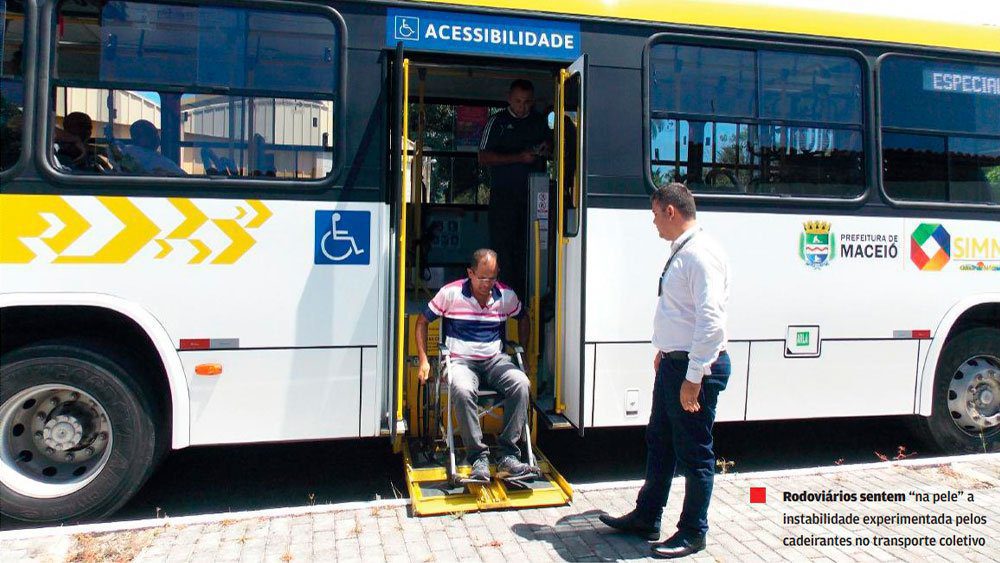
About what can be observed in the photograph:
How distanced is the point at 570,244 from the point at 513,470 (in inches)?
58.5

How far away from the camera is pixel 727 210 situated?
511cm

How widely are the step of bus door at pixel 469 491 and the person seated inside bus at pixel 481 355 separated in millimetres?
97

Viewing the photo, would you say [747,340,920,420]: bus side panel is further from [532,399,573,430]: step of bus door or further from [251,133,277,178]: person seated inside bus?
[251,133,277,178]: person seated inside bus

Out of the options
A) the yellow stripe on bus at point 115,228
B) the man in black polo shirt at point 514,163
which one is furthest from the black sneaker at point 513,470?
the yellow stripe on bus at point 115,228

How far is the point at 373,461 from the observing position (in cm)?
Answer: 558

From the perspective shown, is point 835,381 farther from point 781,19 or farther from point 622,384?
point 781,19

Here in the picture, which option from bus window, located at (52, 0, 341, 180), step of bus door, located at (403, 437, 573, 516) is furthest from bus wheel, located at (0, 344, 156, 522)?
step of bus door, located at (403, 437, 573, 516)

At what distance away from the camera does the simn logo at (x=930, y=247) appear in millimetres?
5438

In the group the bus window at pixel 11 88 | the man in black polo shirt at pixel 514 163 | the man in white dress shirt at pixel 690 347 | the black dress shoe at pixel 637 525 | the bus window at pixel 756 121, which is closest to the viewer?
the man in white dress shirt at pixel 690 347

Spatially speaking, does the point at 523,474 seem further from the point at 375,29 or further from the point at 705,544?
the point at 375,29

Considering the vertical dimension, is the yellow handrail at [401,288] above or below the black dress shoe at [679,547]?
above

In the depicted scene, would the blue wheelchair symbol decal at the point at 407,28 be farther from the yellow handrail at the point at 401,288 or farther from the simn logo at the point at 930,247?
the simn logo at the point at 930,247

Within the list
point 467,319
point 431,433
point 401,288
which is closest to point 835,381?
point 467,319

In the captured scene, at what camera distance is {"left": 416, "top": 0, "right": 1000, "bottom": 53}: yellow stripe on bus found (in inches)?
193
